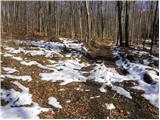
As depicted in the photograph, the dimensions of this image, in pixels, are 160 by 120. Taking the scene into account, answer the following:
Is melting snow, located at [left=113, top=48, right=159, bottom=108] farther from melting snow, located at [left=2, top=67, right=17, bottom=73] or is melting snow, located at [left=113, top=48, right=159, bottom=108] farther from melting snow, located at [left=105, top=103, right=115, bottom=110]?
melting snow, located at [left=2, top=67, right=17, bottom=73]

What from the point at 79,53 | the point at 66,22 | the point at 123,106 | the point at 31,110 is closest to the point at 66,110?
the point at 31,110

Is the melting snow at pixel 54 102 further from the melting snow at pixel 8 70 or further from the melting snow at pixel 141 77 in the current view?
the melting snow at pixel 8 70

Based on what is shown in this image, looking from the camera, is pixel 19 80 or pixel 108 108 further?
pixel 19 80

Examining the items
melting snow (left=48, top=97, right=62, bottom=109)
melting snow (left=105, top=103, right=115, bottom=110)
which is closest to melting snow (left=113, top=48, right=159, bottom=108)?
melting snow (left=105, top=103, right=115, bottom=110)

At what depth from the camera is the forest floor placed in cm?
1080

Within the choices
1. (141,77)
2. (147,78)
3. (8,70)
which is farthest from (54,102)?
(141,77)

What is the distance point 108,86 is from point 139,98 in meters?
1.83

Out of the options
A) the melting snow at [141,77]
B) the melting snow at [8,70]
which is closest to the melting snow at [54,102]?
the melting snow at [141,77]

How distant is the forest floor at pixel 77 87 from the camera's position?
1080 cm

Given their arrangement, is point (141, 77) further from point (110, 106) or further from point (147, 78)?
point (110, 106)

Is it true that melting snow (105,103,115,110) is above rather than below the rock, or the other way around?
below

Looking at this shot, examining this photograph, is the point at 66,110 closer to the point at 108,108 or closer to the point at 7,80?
the point at 108,108

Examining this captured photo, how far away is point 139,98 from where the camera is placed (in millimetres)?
12172

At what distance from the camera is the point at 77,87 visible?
13.4 meters
